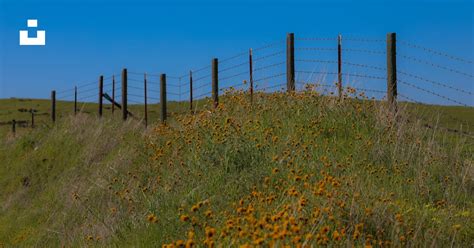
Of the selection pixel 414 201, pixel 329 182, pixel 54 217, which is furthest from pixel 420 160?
pixel 54 217

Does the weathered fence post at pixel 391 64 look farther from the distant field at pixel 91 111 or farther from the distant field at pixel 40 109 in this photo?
the distant field at pixel 40 109

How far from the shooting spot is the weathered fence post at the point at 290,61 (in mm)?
15055

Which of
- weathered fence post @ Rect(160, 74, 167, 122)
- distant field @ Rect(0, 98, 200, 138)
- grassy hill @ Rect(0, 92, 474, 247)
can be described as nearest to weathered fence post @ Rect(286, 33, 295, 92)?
grassy hill @ Rect(0, 92, 474, 247)

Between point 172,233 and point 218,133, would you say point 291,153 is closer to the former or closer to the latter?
point 218,133

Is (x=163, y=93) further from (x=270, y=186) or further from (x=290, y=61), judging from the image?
(x=270, y=186)

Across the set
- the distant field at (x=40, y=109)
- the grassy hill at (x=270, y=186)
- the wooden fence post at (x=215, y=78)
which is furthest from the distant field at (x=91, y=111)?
the grassy hill at (x=270, y=186)

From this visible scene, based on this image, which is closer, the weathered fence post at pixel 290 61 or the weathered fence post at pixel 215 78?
the weathered fence post at pixel 290 61

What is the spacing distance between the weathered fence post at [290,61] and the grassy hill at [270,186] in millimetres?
1335

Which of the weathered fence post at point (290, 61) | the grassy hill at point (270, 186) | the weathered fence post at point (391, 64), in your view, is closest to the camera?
the grassy hill at point (270, 186)

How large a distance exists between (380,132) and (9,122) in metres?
33.9

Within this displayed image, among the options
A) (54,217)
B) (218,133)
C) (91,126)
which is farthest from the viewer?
(91,126)

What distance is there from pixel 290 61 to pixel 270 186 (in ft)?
27.8

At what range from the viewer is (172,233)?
637cm

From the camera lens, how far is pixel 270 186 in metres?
7.02
